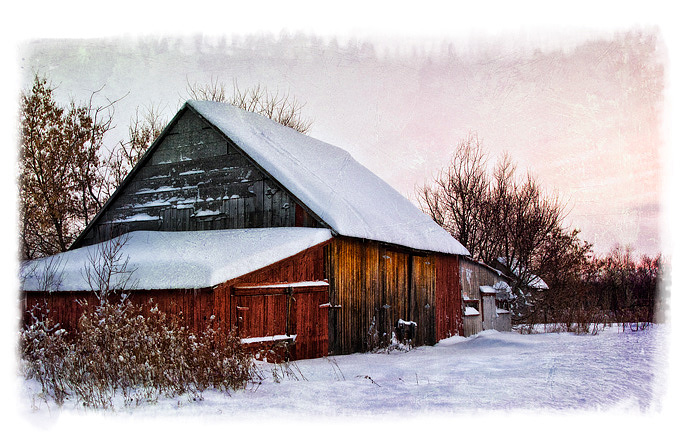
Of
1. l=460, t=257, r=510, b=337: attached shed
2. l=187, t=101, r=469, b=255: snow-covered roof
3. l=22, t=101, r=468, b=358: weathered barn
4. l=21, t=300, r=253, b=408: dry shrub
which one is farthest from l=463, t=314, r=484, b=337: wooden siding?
l=21, t=300, r=253, b=408: dry shrub

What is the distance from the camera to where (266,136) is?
15984mm

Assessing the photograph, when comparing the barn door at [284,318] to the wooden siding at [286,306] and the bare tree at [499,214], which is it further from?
the bare tree at [499,214]

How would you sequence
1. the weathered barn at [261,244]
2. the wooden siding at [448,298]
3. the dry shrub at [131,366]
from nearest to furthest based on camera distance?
the dry shrub at [131,366], the weathered barn at [261,244], the wooden siding at [448,298]

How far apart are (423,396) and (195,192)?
9.13 meters

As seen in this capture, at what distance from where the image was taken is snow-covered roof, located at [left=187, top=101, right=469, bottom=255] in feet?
42.6

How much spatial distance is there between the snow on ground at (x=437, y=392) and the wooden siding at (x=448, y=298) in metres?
7.49

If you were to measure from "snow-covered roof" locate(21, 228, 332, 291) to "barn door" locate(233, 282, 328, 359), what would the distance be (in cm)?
65

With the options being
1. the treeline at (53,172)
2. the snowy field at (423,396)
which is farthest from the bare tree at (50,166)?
the snowy field at (423,396)

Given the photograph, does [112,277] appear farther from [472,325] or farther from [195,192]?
[472,325]

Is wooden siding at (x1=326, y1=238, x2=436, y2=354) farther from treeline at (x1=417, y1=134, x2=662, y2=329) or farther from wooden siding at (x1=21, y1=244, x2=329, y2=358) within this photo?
treeline at (x1=417, y1=134, x2=662, y2=329)

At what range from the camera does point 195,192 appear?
14.2 m

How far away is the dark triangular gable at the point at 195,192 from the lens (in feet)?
42.9

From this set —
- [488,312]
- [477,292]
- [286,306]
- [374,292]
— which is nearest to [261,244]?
[286,306]

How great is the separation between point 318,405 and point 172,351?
2.24 metres
